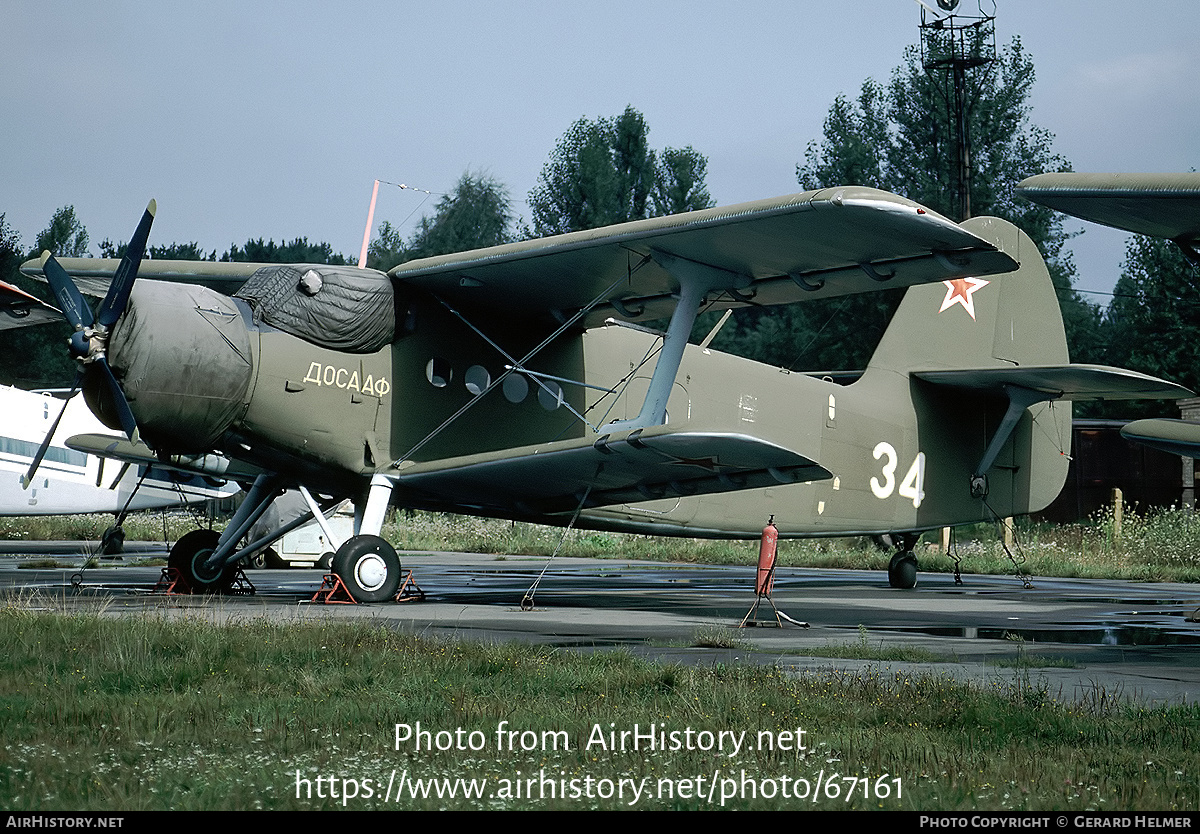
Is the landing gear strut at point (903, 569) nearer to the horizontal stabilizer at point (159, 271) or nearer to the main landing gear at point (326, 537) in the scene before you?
the main landing gear at point (326, 537)

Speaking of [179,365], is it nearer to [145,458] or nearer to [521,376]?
[521,376]

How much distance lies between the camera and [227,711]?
5027mm

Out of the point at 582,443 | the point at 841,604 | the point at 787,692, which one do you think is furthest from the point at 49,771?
the point at 841,604

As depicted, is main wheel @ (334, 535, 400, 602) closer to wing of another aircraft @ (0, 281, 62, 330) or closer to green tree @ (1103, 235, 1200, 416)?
wing of another aircraft @ (0, 281, 62, 330)

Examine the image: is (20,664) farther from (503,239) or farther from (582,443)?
(503,239)

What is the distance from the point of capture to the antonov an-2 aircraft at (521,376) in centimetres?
1059

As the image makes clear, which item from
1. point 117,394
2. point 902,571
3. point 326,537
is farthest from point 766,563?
point 902,571

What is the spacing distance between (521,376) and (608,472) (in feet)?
6.31

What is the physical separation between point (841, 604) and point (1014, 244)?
7278mm

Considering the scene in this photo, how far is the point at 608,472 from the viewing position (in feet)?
38.7

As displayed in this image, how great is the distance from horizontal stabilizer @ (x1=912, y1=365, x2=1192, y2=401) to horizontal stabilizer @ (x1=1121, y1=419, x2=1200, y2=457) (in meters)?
4.25

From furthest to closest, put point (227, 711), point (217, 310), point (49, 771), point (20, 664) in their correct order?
1. point (217, 310)
2. point (20, 664)
3. point (227, 711)
4. point (49, 771)

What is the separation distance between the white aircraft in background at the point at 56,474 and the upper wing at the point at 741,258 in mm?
16917

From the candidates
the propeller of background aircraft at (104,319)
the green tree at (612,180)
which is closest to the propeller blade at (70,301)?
the propeller of background aircraft at (104,319)
